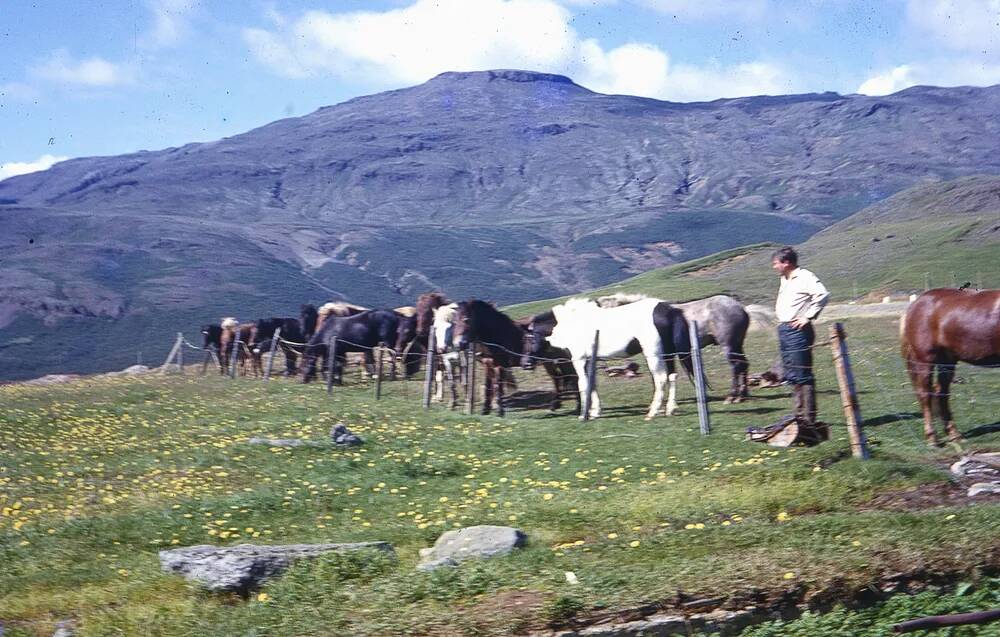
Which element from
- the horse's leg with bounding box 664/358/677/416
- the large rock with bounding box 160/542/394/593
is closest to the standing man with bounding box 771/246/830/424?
the horse's leg with bounding box 664/358/677/416

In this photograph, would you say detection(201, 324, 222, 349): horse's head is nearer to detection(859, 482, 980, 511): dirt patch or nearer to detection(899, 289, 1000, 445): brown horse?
detection(899, 289, 1000, 445): brown horse

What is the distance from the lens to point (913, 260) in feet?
184

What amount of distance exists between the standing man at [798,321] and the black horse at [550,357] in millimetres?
7341

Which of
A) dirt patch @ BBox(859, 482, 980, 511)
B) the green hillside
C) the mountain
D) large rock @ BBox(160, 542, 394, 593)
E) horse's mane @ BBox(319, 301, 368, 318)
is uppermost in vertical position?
the mountain

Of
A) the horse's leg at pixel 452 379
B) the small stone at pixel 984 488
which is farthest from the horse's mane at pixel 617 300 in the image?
the small stone at pixel 984 488

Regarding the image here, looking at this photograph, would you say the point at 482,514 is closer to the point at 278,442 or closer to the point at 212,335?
the point at 278,442

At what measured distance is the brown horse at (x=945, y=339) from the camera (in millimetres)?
12922

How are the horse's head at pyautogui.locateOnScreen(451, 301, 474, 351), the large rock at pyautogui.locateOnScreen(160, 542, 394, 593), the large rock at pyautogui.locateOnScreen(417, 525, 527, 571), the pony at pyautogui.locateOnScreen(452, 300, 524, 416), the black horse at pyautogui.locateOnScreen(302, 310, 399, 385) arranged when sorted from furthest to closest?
the black horse at pyautogui.locateOnScreen(302, 310, 399, 385) → the horse's head at pyautogui.locateOnScreen(451, 301, 474, 351) → the pony at pyautogui.locateOnScreen(452, 300, 524, 416) → the large rock at pyautogui.locateOnScreen(417, 525, 527, 571) → the large rock at pyautogui.locateOnScreen(160, 542, 394, 593)

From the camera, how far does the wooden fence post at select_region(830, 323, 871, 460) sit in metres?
11.0

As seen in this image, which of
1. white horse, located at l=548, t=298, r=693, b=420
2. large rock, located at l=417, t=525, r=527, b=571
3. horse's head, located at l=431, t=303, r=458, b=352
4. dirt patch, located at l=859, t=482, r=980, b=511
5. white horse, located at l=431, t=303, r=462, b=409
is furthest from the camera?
horse's head, located at l=431, t=303, r=458, b=352

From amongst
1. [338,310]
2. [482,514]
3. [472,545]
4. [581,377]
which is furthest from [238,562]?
[338,310]

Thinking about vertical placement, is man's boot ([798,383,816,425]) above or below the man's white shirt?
below

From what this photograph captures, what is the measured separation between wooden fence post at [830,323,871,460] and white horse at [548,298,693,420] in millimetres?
6207

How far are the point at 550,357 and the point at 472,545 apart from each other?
13096 mm
